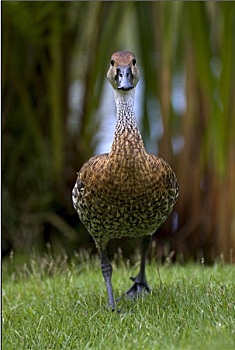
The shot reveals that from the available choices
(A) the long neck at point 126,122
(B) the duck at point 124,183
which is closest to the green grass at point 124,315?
(B) the duck at point 124,183

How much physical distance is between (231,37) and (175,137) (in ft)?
7.35

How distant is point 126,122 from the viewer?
4.15m

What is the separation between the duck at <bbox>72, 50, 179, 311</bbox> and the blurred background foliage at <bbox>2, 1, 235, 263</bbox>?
2507 millimetres

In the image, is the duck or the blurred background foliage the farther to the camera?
the blurred background foliage

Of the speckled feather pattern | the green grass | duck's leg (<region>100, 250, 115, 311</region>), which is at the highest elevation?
the speckled feather pattern

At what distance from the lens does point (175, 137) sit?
324 inches

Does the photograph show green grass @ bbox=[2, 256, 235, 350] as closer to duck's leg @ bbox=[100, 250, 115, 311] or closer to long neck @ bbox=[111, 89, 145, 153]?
duck's leg @ bbox=[100, 250, 115, 311]

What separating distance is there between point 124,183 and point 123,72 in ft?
1.87

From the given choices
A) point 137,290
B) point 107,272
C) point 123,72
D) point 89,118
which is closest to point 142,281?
point 137,290

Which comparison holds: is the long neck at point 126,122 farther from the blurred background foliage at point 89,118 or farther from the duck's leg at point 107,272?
the blurred background foliage at point 89,118

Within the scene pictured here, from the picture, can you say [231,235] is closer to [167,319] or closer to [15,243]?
[15,243]

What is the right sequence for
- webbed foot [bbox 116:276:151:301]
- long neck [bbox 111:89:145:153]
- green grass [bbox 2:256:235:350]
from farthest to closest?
webbed foot [bbox 116:276:151:301] → long neck [bbox 111:89:145:153] → green grass [bbox 2:256:235:350]

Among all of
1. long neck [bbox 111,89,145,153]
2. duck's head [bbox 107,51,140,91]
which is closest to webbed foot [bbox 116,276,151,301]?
long neck [bbox 111,89,145,153]

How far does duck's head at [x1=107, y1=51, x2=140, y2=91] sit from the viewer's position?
398 cm
